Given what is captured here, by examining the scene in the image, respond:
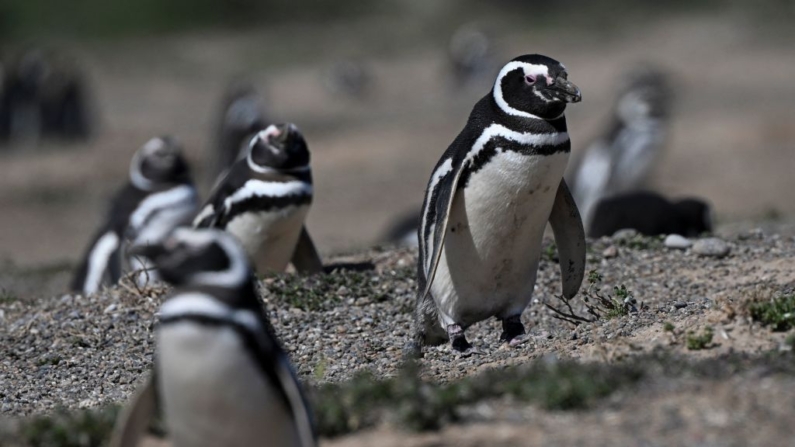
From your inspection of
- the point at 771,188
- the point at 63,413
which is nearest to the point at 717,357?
the point at 63,413

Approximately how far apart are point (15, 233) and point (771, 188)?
32.3ft

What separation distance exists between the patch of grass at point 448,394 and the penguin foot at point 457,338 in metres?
1.71

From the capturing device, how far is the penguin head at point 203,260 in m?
3.51

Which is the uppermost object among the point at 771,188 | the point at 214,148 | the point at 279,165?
the point at 279,165

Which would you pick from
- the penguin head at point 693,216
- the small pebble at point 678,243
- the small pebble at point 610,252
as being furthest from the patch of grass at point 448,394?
the penguin head at point 693,216

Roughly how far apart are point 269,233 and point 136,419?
155 inches

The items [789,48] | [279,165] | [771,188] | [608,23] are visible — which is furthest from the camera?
[608,23]

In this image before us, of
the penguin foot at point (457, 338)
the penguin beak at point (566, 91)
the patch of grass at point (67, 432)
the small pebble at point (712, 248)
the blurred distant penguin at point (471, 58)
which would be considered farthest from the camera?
the blurred distant penguin at point (471, 58)

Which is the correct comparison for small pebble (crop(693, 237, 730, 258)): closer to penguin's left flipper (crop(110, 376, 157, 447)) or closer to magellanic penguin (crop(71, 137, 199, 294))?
magellanic penguin (crop(71, 137, 199, 294))

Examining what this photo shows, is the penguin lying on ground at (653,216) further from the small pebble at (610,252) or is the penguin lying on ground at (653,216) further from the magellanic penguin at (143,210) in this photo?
the magellanic penguin at (143,210)

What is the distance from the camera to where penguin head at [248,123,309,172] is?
7629 millimetres

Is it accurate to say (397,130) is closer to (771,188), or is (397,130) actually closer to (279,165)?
(771,188)

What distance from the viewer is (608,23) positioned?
137ft

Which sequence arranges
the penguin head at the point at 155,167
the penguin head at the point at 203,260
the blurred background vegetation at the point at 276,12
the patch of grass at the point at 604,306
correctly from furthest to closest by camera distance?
→ 1. the blurred background vegetation at the point at 276,12
2. the penguin head at the point at 155,167
3. the patch of grass at the point at 604,306
4. the penguin head at the point at 203,260
